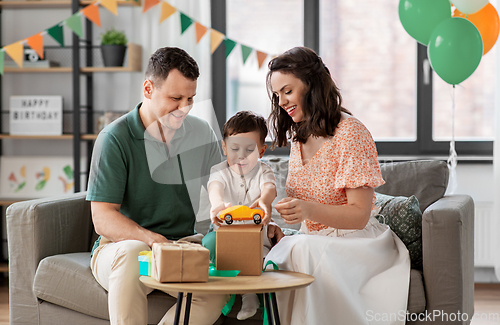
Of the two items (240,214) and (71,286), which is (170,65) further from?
(71,286)

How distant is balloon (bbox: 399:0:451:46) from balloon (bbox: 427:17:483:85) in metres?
0.10

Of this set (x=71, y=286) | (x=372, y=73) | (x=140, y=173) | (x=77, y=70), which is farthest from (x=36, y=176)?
(x=372, y=73)

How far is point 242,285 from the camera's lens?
114 centimetres

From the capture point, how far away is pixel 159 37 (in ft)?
10.1

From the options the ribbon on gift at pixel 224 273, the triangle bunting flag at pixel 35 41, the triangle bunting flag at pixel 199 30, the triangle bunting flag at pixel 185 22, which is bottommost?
the ribbon on gift at pixel 224 273

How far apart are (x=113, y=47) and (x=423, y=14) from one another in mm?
1750

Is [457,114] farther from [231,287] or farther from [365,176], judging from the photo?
[231,287]

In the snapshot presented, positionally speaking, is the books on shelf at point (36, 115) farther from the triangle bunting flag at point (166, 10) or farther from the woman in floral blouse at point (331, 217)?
the woman in floral blouse at point (331, 217)

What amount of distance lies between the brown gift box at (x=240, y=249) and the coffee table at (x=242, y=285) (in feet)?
0.09

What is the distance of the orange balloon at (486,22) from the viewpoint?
247 centimetres

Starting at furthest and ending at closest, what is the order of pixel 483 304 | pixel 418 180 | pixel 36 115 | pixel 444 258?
pixel 36 115, pixel 483 304, pixel 418 180, pixel 444 258

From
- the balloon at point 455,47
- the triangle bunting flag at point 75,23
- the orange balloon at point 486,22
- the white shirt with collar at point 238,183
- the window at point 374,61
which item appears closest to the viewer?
the white shirt with collar at point 238,183

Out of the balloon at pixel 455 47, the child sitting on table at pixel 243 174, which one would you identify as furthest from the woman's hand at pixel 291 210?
the balloon at pixel 455 47

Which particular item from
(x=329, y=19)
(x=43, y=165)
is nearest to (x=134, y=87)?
(x=43, y=165)
